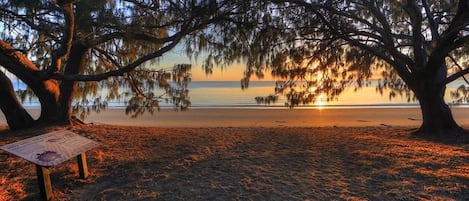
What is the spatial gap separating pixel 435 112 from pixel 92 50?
7.28 m

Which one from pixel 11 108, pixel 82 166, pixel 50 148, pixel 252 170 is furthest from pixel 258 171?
pixel 11 108

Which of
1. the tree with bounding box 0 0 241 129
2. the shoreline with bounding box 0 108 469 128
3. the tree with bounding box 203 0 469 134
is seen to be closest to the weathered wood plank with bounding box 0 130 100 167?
the tree with bounding box 0 0 241 129

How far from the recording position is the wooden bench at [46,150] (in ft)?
13.9

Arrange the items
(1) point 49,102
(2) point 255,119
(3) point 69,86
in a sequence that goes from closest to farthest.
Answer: (1) point 49,102 → (3) point 69,86 → (2) point 255,119

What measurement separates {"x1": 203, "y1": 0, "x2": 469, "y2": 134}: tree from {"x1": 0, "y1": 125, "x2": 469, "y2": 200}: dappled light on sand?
162cm

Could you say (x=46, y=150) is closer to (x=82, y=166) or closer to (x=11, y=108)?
(x=82, y=166)

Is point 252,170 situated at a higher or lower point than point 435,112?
lower

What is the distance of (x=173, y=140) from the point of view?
7.36m

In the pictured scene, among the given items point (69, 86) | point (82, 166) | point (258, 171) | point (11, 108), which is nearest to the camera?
point (82, 166)

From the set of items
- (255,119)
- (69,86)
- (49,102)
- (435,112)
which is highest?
(69,86)

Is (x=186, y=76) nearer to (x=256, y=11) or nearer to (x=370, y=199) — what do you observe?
(x=256, y=11)

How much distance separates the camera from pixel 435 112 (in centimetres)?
880

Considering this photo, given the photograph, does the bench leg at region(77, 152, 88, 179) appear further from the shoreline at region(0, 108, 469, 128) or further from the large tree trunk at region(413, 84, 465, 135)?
the shoreline at region(0, 108, 469, 128)

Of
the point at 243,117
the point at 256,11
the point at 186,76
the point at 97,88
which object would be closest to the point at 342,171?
the point at 256,11
